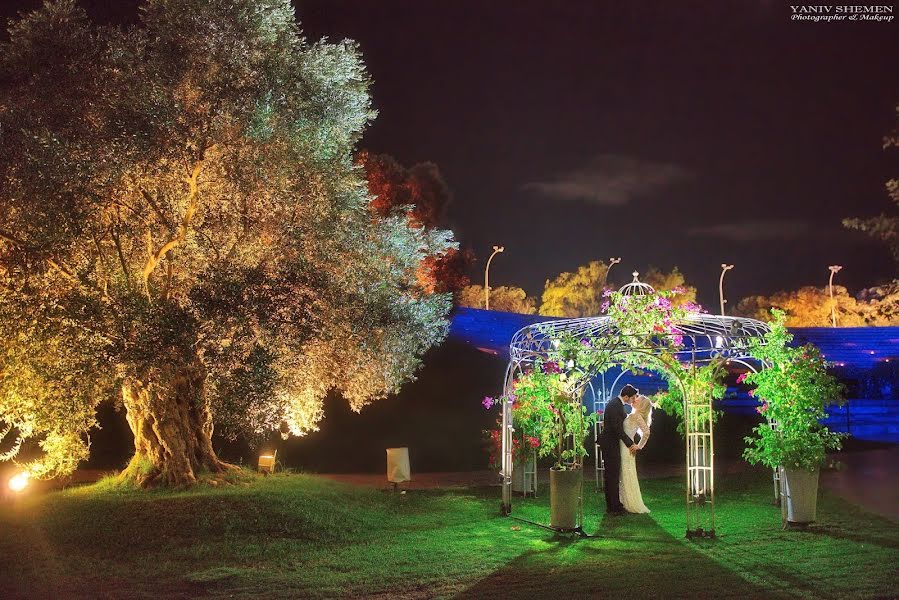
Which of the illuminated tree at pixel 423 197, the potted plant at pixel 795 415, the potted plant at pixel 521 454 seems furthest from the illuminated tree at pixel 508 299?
the potted plant at pixel 795 415

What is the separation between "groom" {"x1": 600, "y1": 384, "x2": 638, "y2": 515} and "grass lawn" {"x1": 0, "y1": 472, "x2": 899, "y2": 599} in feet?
1.35

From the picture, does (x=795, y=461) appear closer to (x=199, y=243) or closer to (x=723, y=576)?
(x=723, y=576)

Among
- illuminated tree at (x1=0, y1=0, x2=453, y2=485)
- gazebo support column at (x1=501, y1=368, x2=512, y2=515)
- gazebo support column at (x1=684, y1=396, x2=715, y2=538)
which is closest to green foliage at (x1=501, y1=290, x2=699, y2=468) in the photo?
gazebo support column at (x1=501, y1=368, x2=512, y2=515)

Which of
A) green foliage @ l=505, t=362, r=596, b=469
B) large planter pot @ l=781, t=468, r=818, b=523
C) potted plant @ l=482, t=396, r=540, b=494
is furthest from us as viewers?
potted plant @ l=482, t=396, r=540, b=494

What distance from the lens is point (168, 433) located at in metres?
13.3

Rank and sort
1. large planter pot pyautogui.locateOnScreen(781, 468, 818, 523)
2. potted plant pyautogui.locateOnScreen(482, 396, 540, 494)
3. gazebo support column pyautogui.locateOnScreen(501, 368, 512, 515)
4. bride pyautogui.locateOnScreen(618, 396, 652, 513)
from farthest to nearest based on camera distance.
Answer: potted plant pyautogui.locateOnScreen(482, 396, 540, 494), bride pyautogui.locateOnScreen(618, 396, 652, 513), gazebo support column pyautogui.locateOnScreen(501, 368, 512, 515), large planter pot pyautogui.locateOnScreen(781, 468, 818, 523)

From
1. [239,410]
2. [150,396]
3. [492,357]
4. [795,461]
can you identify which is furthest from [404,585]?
[492,357]

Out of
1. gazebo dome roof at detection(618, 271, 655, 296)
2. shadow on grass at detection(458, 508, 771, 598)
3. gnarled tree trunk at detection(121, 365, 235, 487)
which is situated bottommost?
shadow on grass at detection(458, 508, 771, 598)

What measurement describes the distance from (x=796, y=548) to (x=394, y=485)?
755 cm

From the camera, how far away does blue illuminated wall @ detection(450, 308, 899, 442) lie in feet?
106

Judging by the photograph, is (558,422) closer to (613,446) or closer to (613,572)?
(613,446)

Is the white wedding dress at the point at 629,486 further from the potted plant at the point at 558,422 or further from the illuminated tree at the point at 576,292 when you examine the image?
the illuminated tree at the point at 576,292

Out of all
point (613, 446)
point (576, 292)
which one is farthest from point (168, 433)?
point (576, 292)

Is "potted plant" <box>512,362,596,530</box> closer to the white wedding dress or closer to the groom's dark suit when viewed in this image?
the groom's dark suit
